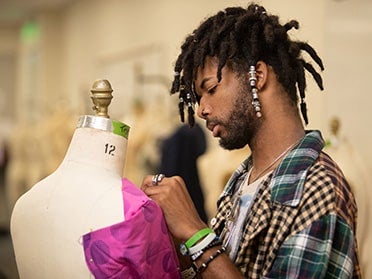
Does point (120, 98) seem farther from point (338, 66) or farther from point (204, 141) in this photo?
point (338, 66)

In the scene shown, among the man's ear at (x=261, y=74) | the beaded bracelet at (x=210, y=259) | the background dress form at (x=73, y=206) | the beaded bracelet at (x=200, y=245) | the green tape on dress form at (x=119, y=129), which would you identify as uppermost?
the man's ear at (x=261, y=74)

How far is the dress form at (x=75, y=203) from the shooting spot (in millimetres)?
1234

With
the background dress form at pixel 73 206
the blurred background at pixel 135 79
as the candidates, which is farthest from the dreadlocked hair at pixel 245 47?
the blurred background at pixel 135 79

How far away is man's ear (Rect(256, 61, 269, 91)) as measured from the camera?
136 cm

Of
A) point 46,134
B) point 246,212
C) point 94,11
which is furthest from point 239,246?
point 94,11

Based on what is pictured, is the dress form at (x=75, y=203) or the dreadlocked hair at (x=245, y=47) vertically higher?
the dreadlocked hair at (x=245, y=47)

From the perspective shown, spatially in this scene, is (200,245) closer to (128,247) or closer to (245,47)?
(128,247)

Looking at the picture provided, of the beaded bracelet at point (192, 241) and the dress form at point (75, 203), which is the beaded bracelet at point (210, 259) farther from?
the dress form at point (75, 203)

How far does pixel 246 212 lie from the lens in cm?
137

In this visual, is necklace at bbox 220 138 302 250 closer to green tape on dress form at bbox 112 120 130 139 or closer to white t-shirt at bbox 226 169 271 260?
white t-shirt at bbox 226 169 271 260

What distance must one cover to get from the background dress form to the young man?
0.38ft

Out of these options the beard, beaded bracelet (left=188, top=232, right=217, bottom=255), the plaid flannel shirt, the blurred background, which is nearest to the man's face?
the beard

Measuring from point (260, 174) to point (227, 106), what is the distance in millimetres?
164

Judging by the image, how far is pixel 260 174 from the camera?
4.68 ft
